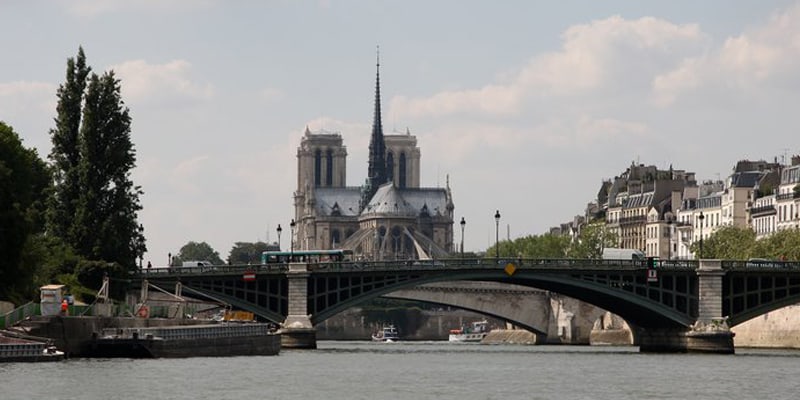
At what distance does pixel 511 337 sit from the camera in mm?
193000

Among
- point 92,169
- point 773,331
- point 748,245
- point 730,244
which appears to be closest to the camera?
point 92,169

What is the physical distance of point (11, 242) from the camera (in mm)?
99062

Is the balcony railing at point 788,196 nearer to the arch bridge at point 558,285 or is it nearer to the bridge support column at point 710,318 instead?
the arch bridge at point 558,285

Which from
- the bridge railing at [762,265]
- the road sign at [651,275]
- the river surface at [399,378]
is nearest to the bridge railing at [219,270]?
the river surface at [399,378]

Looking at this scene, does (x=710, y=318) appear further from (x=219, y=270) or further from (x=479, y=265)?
(x=219, y=270)

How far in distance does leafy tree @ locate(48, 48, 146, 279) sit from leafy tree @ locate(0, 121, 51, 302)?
1.88 metres

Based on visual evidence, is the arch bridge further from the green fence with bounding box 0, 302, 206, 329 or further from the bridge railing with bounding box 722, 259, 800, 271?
the green fence with bounding box 0, 302, 206, 329

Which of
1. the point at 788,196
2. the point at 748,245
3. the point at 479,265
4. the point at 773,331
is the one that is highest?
the point at 788,196

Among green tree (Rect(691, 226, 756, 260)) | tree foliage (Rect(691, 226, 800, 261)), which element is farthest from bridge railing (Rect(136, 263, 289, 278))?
green tree (Rect(691, 226, 756, 260))

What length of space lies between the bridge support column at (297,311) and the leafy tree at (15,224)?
16986 mm

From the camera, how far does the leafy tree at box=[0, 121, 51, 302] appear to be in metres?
98.6

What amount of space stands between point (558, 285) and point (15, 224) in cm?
4046

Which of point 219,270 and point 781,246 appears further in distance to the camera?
point 781,246

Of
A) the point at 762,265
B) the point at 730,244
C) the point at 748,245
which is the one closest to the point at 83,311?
the point at 762,265
